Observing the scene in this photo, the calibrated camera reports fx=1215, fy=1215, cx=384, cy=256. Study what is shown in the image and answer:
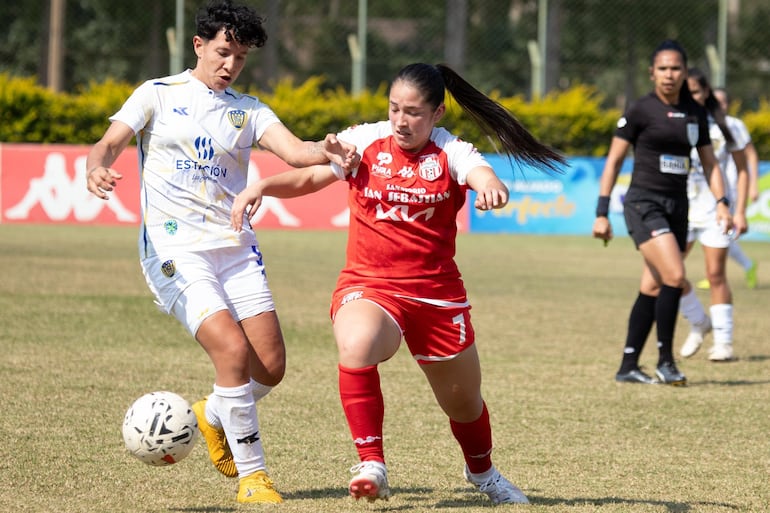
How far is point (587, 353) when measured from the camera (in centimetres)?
952

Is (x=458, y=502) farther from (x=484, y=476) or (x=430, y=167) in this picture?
(x=430, y=167)

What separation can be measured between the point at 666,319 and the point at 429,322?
3.88 m

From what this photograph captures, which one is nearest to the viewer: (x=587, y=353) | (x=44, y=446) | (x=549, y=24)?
(x=44, y=446)

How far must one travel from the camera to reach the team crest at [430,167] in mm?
4750

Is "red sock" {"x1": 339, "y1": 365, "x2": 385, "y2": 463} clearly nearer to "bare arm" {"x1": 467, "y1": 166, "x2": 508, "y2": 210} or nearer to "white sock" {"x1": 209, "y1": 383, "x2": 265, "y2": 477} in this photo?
"white sock" {"x1": 209, "y1": 383, "x2": 265, "y2": 477}

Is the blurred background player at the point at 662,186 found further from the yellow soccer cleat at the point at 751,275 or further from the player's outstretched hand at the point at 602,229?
the yellow soccer cleat at the point at 751,275

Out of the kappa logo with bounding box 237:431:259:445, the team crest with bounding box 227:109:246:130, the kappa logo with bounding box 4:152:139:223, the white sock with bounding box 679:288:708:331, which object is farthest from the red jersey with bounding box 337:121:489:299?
the kappa logo with bounding box 4:152:139:223

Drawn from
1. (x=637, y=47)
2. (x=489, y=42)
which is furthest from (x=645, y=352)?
(x=637, y=47)

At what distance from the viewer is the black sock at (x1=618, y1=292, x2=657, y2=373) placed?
824 centimetres

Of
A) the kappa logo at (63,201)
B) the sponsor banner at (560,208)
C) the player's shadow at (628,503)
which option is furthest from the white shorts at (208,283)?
the sponsor banner at (560,208)

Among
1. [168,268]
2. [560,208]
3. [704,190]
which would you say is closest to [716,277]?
[704,190]

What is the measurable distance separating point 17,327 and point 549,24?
19.4m

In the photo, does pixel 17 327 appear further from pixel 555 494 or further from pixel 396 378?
pixel 555 494

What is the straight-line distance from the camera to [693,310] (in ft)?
30.7
